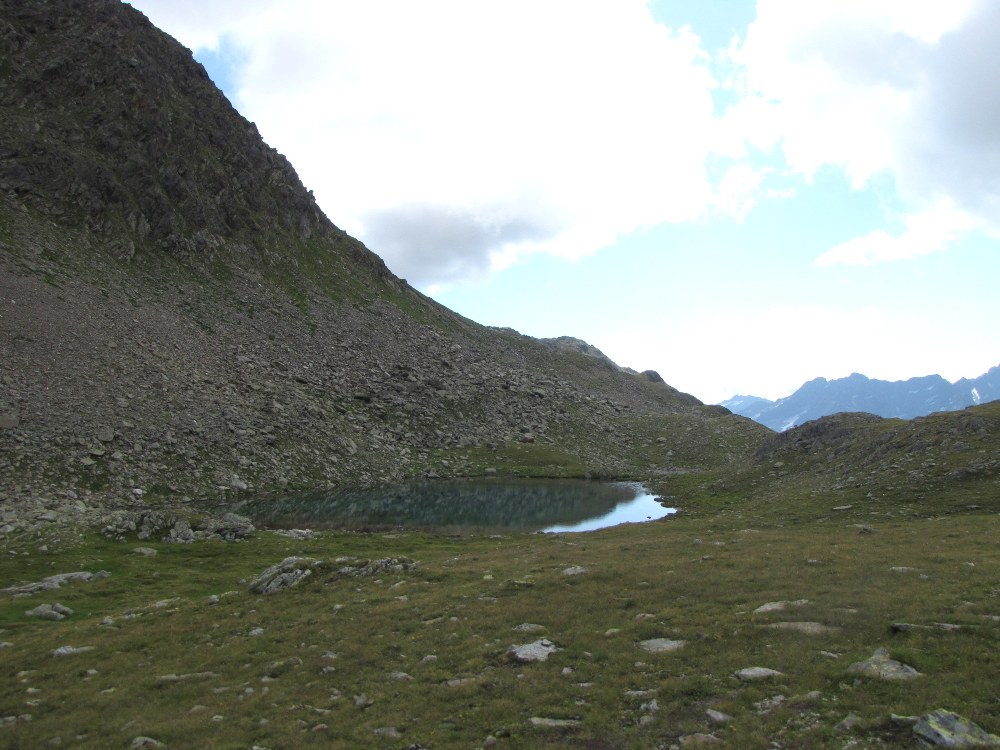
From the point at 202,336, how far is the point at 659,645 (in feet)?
318

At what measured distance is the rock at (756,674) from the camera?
14453 millimetres

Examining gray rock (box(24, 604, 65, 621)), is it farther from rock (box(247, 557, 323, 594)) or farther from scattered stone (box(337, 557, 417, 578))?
scattered stone (box(337, 557, 417, 578))

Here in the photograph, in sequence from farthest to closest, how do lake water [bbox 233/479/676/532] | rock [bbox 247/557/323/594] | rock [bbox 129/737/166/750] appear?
lake water [bbox 233/479/676/532] < rock [bbox 247/557/323/594] < rock [bbox 129/737/166/750]

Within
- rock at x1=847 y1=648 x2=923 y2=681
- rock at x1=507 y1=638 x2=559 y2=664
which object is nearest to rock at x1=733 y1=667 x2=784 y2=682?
rock at x1=847 y1=648 x2=923 y2=681

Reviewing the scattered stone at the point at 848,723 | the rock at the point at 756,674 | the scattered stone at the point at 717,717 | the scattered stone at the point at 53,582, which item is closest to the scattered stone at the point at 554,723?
the scattered stone at the point at 717,717

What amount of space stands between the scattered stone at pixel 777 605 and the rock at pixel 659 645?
339cm

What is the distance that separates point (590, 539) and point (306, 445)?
164ft

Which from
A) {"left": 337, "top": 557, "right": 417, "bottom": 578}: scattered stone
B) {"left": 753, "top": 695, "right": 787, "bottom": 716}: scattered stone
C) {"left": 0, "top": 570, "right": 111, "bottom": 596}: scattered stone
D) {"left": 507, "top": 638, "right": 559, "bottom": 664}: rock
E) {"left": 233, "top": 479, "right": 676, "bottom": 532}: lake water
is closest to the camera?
{"left": 753, "top": 695, "right": 787, "bottom": 716}: scattered stone

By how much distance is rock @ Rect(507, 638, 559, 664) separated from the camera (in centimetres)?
1770

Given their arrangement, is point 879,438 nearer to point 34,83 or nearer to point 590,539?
point 590,539

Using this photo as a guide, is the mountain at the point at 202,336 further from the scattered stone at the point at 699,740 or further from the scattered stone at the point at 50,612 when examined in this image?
the scattered stone at the point at 699,740

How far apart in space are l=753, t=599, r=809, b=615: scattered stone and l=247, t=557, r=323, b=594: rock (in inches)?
870

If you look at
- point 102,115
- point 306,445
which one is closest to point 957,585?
point 306,445

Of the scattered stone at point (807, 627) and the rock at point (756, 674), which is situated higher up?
the scattered stone at point (807, 627)
